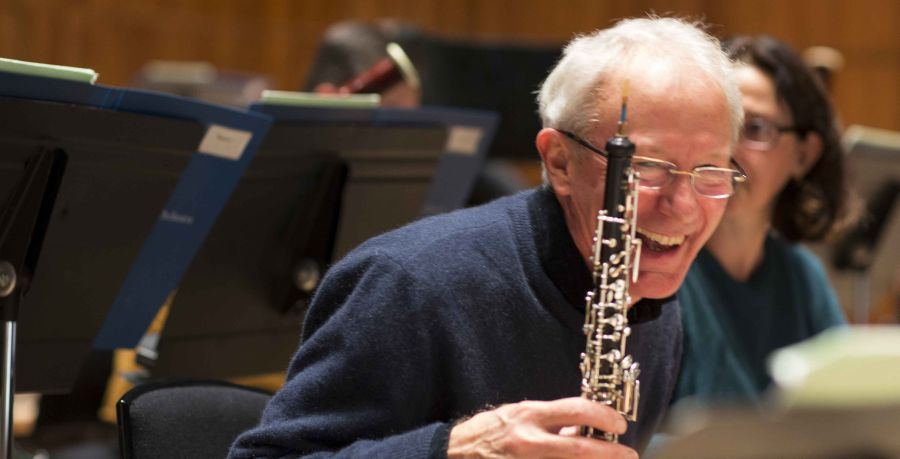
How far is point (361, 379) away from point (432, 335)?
0.35 ft

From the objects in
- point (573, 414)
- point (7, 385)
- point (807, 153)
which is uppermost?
point (807, 153)

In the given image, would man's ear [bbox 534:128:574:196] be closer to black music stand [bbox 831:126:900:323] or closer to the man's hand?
the man's hand

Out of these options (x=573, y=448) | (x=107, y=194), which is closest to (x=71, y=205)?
(x=107, y=194)

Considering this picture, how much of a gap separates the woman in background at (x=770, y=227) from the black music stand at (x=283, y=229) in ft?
2.27

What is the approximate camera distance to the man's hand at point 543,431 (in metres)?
1.31

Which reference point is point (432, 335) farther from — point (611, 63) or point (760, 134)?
point (760, 134)

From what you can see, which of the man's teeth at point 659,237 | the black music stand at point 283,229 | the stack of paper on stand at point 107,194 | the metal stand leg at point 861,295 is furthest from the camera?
the metal stand leg at point 861,295

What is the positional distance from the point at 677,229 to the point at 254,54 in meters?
5.17

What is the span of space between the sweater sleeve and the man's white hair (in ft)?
1.05

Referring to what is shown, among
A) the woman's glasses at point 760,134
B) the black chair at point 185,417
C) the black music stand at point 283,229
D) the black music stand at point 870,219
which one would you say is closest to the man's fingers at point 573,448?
the black chair at point 185,417

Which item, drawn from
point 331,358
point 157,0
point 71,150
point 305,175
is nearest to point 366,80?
point 305,175

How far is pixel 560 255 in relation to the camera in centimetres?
161

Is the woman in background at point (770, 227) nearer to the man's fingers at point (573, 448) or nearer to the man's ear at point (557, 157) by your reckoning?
the man's ear at point (557, 157)

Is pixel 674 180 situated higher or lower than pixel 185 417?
higher
